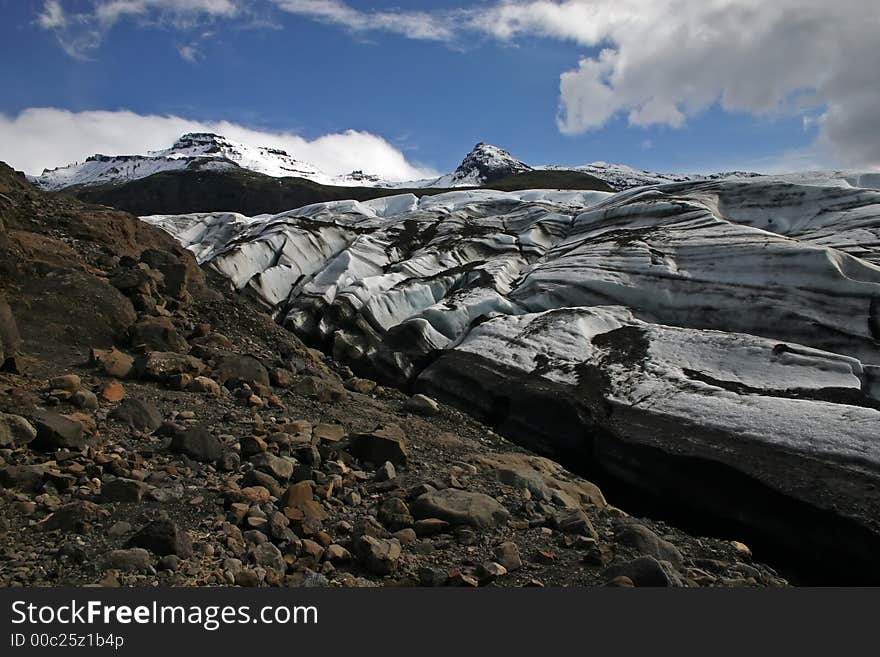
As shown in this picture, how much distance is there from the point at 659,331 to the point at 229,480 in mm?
14417

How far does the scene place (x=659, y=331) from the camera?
1767 centimetres

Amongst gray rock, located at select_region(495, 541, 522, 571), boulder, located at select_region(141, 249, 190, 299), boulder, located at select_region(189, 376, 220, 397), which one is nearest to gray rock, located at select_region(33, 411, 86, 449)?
boulder, located at select_region(189, 376, 220, 397)

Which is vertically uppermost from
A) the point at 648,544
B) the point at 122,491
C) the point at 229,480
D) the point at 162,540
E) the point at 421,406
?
the point at 421,406

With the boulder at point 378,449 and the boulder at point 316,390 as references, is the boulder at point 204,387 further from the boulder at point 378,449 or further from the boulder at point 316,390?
the boulder at point 378,449

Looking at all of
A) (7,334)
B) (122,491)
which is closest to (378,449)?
(122,491)

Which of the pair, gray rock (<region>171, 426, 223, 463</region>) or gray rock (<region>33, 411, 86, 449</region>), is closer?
gray rock (<region>33, 411, 86, 449</region>)

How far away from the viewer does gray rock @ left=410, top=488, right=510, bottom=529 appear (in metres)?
6.86

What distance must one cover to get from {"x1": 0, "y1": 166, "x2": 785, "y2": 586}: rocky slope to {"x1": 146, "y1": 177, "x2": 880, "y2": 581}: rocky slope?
2.60 metres

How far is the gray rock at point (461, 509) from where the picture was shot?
6.86 meters

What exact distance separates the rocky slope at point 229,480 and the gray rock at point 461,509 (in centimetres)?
2

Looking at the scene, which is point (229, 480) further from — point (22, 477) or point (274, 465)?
point (22, 477)

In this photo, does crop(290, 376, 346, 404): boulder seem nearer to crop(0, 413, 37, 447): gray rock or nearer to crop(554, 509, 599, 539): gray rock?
crop(0, 413, 37, 447): gray rock

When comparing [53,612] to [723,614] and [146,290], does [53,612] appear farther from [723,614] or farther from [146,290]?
[146,290]

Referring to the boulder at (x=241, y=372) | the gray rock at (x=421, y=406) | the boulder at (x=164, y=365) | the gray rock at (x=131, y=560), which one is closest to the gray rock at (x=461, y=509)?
the gray rock at (x=131, y=560)
